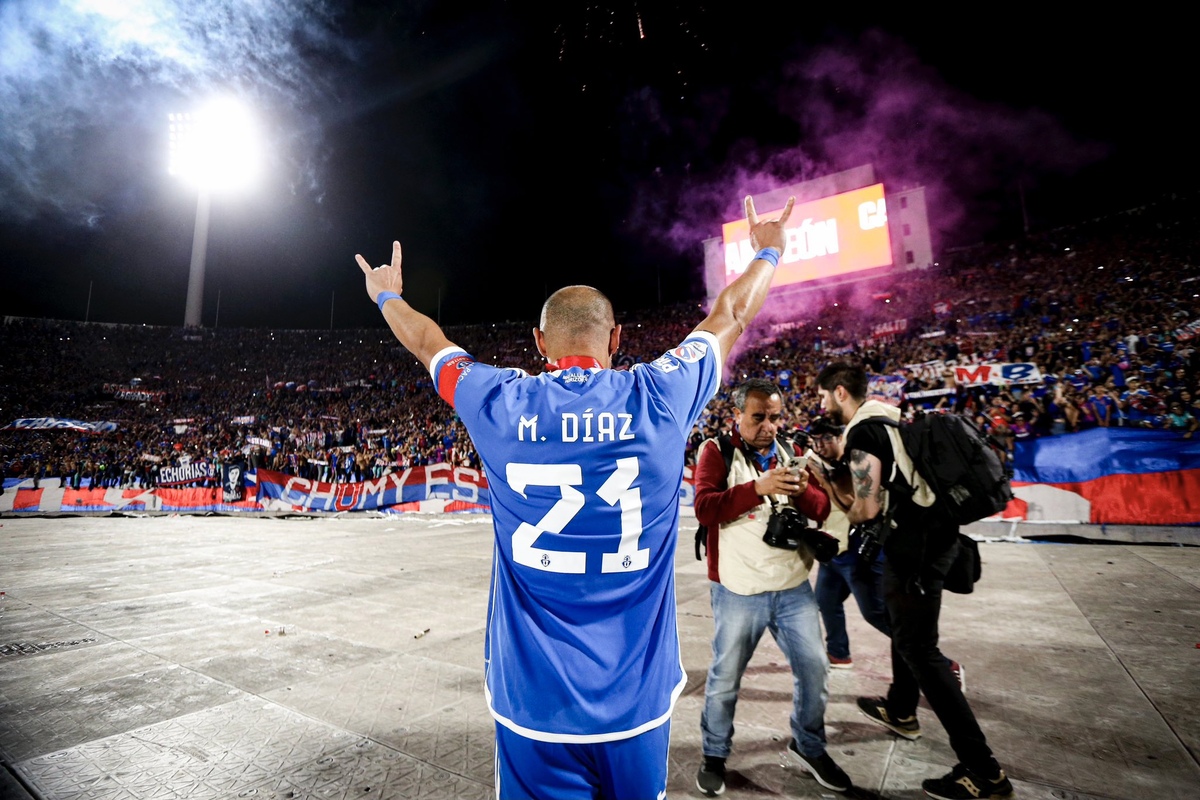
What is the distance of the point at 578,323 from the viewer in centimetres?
151

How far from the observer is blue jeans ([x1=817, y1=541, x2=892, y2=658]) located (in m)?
3.77

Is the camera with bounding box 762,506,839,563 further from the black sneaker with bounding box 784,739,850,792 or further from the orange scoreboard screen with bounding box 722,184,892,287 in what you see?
the orange scoreboard screen with bounding box 722,184,892,287

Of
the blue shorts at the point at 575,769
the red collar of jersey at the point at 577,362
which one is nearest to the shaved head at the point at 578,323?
the red collar of jersey at the point at 577,362

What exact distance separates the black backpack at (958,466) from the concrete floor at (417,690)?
4.34ft

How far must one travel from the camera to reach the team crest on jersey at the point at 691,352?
57.7 inches

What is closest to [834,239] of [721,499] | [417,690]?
[721,499]

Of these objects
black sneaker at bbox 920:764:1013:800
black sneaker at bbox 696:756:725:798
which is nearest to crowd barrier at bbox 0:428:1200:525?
black sneaker at bbox 920:764:1013:800

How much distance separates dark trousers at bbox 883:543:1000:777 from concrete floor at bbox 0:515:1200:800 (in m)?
0.30

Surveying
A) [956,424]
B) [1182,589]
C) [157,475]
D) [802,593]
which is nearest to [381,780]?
[802,593]

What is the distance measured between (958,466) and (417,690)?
3.62 meters

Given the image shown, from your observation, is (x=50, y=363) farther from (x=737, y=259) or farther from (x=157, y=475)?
(x=737, y=259)

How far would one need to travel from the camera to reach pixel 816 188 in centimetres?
3288

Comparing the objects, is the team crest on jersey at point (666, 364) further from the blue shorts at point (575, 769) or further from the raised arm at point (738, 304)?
the blue shorts at point (575, 769)

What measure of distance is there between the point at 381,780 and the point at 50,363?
4780cm
